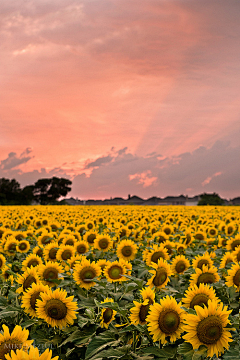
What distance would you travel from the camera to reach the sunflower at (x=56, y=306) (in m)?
2.99

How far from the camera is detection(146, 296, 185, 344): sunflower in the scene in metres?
2.53

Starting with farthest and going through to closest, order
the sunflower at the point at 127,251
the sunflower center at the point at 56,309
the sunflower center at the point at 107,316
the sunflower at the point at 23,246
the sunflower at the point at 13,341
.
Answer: the sunflower at the point at 23,246 → the sunflower at the point at 127,251 → the sunflower center at the point at 107,316 → the sunflower center at the point at 56,309 → the sunflower at the point at 13,341

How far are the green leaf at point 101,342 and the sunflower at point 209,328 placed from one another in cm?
72

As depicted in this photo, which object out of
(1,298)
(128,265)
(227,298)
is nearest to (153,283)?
(128,265)

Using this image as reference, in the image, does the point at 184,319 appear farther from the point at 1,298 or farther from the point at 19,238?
the point at 19,238

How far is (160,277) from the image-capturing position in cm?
378

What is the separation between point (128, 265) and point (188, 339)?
2.08m

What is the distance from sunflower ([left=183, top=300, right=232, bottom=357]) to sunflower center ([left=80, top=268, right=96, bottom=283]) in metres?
1.85

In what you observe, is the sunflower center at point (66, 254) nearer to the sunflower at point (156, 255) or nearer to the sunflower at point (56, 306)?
the sunflower at point (156, 255)

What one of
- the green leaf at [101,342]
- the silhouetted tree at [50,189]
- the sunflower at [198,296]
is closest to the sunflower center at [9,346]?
the green leaf at [101,342]

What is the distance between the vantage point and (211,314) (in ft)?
7.70

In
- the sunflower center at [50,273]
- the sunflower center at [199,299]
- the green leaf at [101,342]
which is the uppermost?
the sunflower center at [199,299]

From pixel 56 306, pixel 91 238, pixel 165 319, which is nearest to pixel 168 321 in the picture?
pixel 165 319

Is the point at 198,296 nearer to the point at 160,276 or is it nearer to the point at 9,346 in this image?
the point at 160,276
